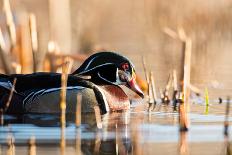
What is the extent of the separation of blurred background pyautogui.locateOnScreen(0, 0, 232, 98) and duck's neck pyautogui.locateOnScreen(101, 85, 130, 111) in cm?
169

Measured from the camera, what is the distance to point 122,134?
7.23m

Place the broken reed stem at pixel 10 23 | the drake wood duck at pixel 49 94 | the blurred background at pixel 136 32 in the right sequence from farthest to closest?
1. the blurred background at pixel 136 32
2. the broken reed stem at pixel 10 23
3. the drake wood duck at pixel 49 94

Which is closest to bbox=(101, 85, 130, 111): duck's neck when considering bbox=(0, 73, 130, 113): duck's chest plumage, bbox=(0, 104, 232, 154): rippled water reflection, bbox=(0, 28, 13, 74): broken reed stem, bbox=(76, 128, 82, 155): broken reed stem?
bbox=(0, 73, 130, 113): duck's chest plumage

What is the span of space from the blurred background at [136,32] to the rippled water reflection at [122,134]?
10.4 feet

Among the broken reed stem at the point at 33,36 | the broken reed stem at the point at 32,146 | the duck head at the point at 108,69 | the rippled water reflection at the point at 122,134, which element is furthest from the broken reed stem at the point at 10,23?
the broken reed stem at the point at 32,146

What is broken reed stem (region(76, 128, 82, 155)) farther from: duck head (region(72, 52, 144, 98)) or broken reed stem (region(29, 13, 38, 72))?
broken reed stem (region(29, 13, 38, 72))

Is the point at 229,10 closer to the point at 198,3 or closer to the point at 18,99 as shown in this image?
the point at 198,3

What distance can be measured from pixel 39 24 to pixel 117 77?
514 cm

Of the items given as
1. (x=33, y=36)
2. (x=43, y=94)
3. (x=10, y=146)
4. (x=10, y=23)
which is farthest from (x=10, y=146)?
(x=10, y=23)

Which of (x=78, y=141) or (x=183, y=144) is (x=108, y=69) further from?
(x=183, y=144)

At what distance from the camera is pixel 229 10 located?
543 inches

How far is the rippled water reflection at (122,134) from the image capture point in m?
6.39

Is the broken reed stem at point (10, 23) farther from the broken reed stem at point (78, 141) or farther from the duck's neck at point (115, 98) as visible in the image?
the broken reed stem at point (78, 141)

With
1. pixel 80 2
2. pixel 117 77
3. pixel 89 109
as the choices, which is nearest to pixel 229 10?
pixel 80 2
